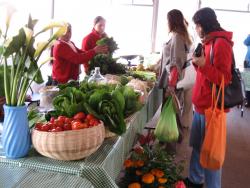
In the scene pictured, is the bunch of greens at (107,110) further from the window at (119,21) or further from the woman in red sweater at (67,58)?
the window at (119,21)

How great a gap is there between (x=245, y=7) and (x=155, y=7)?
162cm

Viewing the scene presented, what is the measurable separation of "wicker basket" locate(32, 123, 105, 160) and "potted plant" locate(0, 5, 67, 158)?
6 cm

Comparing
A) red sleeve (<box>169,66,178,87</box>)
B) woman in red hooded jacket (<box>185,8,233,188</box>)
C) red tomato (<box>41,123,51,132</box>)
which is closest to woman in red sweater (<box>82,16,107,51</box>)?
red sleeve (<box>169,66,178,87</box>)

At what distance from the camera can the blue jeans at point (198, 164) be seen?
2123mm

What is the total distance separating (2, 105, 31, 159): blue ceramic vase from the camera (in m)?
1.08

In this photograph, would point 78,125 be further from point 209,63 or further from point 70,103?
point 209,63

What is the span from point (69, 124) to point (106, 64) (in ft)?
4.99

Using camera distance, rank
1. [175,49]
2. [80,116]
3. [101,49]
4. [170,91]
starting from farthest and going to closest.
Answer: [101,49]
[175,49]
[170,91]
[80,116]

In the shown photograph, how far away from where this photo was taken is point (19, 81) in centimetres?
112

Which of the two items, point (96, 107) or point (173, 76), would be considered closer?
point (96, 107)

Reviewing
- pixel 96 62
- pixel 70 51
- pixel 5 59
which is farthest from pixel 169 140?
pixel 5 59

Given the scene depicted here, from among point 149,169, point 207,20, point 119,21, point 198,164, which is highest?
point 119,21

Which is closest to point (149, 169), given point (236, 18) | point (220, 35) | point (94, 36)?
point (220, 35)

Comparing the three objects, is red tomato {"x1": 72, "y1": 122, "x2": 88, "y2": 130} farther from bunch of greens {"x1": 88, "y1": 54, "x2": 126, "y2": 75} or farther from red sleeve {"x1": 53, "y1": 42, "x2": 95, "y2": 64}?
red sleeve {"x1": 53, "y1": 42, "x2": 95, "y2": 64}
